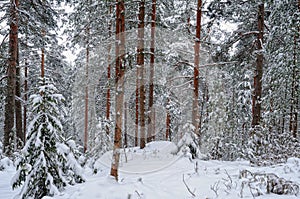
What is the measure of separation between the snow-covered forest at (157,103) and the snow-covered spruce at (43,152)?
0.02 m

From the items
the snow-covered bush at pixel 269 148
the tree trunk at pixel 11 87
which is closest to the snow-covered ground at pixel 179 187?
the snow-covered bush at pixel 269 148

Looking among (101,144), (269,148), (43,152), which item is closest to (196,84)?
(269,148)

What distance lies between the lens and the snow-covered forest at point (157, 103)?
17.1 ft

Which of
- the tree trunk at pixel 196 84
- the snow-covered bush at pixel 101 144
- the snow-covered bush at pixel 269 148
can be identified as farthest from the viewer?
the snow-covered bush at pixel 101 144

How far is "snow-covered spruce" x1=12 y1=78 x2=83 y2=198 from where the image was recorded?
5.07 meters

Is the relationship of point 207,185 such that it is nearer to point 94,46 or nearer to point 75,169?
point 75,169

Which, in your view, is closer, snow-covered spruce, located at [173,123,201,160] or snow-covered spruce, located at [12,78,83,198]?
snow-covered spruce, located at [12,78,83,198]

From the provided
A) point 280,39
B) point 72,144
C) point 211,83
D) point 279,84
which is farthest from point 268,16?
Answer: point 72,144

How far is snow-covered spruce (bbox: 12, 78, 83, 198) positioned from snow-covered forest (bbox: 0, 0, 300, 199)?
0.07 feet

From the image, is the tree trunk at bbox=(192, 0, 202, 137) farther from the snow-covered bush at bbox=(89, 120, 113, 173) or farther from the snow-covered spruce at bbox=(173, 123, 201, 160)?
the snow-covered bush at bbox=(89, 120, 113, 173)

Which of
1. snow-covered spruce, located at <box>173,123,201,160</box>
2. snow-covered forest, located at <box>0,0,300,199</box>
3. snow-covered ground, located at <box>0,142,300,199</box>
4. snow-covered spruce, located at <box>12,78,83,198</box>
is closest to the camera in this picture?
snow-covered ground, located at <box>0,142,300,199</box>

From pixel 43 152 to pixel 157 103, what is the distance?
1774cm

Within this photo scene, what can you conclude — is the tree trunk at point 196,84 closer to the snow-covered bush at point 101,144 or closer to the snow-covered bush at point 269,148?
the snow-covered bush at point 269,148

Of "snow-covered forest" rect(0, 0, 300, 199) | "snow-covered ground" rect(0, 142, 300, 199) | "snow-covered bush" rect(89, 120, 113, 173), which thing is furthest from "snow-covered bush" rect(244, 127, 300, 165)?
A: "snow-covered bush" rect(89, 120, 113, 173)
